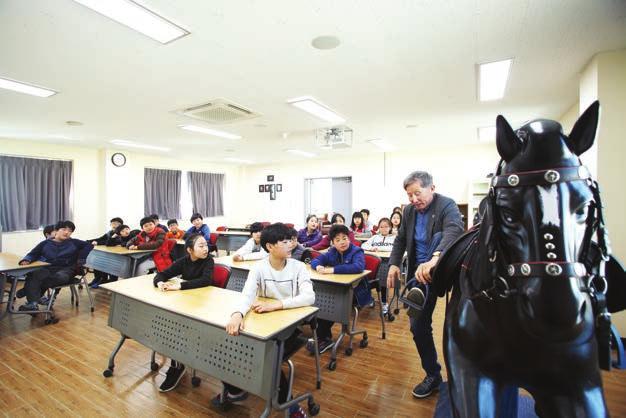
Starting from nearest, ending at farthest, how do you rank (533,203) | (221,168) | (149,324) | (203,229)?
(533,203) < (149,324) < (203,229) < (221,168)

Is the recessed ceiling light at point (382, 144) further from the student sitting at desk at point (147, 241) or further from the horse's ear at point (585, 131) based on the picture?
the horse's ear at point (585, 131)

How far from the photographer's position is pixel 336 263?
3.21 metres

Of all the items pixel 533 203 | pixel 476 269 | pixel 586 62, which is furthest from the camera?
pixel 586 62

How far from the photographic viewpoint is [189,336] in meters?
2.01

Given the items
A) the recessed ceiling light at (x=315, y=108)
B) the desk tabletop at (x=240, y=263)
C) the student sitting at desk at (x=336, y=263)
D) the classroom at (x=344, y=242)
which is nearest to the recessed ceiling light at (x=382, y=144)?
the classroom at (x=344, y=242)

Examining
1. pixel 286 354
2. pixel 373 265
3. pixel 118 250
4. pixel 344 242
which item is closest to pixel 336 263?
pixel 344 242

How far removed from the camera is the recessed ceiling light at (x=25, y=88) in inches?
124

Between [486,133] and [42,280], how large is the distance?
7586 millimetres

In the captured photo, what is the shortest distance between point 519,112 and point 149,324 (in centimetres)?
534

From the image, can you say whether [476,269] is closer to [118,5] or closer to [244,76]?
[118,5]

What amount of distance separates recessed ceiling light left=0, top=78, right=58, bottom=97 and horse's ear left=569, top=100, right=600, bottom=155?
455cm

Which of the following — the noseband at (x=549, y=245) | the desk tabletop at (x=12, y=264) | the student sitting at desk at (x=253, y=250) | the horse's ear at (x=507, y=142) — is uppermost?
the horse's ear at (x=507, y=142)

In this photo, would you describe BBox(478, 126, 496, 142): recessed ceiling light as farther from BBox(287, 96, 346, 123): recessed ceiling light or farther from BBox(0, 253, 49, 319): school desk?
BBox(0, 253, 49, 319): school desk

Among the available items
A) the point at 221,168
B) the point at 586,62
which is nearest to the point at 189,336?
the point at 586,62
